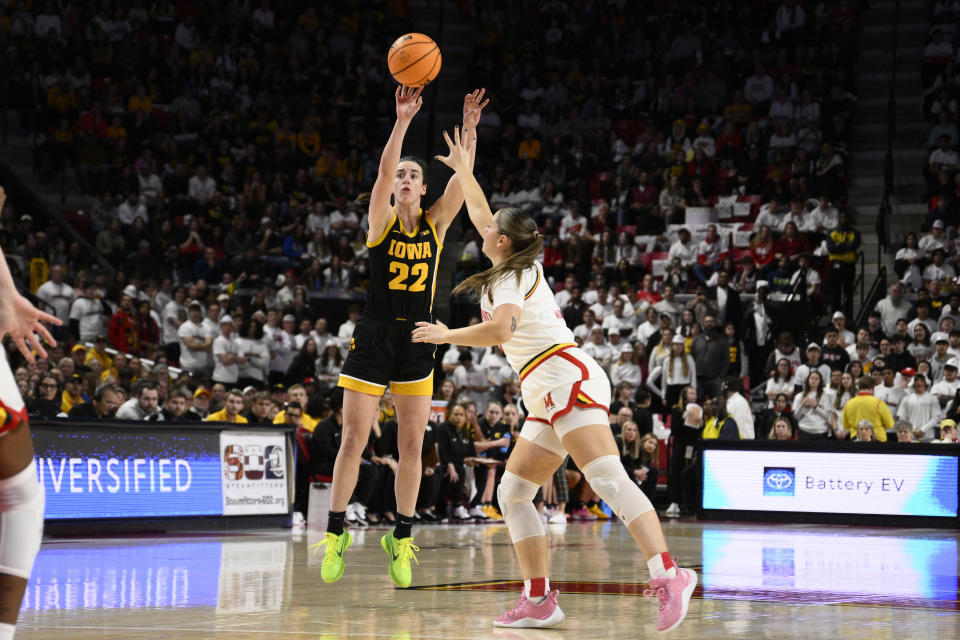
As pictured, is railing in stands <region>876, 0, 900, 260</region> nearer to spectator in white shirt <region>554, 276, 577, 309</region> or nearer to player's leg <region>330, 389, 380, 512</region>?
spectator in white shirt <region>554, 276, 577, 309</region>

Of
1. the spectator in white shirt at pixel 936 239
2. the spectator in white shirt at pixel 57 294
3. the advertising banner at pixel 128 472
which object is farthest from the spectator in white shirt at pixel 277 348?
the spectator in white shirt at pixel 936 239

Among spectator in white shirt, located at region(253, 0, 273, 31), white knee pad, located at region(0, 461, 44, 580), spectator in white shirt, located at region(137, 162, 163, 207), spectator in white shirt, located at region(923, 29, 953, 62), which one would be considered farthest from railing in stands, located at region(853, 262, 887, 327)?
white knee pad, located at region(0, 461, 44, 580)

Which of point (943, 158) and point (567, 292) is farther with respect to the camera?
point (943, 158)

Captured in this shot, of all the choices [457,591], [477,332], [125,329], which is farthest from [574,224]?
[477,332]

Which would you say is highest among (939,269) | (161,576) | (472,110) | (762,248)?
(762,248)

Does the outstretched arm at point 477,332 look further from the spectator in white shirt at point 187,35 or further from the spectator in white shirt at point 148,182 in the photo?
the spectator in white shirt at point 187,35

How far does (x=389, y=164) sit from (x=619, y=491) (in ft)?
7.86

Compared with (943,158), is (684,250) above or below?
below

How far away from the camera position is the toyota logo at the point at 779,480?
1596 centimetres

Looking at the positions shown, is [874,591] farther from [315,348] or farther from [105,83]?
[105,83]

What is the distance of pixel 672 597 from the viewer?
5492 mm

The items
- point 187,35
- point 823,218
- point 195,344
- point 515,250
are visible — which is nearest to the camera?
point 515,250

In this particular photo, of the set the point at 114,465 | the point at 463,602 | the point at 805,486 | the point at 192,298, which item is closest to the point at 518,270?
the point at 463,602

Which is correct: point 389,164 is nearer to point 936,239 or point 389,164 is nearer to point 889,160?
point 936,239
